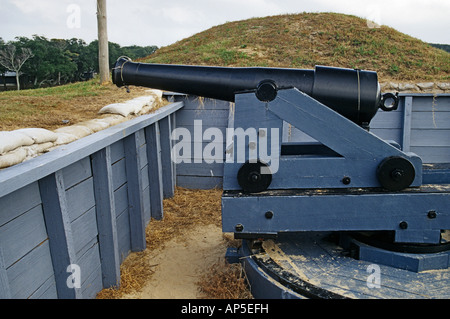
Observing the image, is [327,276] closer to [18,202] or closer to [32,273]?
[32,273]

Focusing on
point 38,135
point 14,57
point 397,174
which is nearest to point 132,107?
point 38,135

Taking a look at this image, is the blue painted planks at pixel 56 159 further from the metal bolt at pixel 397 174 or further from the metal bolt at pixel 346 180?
the metal bolt at pixel 397 174

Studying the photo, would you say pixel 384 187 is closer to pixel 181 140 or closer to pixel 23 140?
pixel 23 140

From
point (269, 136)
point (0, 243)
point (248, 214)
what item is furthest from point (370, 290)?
point (0, 243)

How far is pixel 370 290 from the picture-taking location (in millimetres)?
2594

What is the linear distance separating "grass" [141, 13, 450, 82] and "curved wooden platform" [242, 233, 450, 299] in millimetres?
6707

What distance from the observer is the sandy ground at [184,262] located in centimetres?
359

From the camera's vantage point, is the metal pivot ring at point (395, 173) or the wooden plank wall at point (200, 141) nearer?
the metal pivot ring at point (395, 173)

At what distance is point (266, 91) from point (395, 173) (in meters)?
1.07

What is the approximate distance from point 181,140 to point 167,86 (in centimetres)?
365

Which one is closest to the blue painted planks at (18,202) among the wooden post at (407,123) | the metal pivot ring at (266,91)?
A: the metal pivot ring at (266,91)

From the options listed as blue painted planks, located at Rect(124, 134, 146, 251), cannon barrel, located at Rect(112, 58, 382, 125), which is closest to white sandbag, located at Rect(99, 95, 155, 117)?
A: blue painted planks, located at Rect(124, 134, 146, 251)

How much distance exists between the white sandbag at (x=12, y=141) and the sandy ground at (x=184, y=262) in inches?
72.9

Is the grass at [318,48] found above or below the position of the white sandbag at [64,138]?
above
